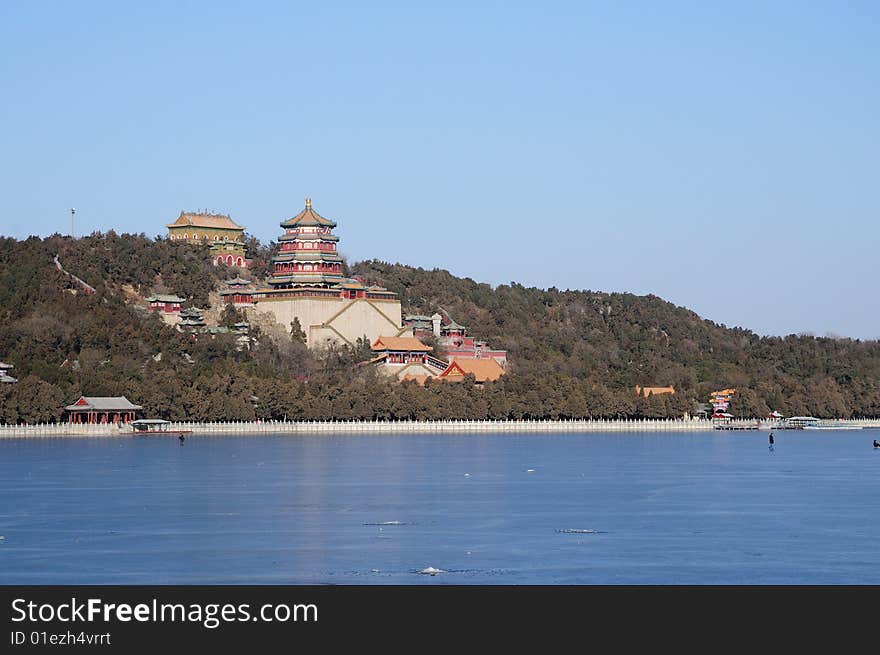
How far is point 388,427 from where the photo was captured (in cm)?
11175

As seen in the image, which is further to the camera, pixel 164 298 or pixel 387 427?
pixel 164 298

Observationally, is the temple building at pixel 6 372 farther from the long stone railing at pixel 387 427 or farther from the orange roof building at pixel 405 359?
the orange roof building at pixel 405 359

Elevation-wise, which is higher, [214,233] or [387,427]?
[214,233]

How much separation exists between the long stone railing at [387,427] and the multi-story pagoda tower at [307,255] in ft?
67.4

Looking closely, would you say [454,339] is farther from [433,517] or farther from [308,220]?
[433,517]

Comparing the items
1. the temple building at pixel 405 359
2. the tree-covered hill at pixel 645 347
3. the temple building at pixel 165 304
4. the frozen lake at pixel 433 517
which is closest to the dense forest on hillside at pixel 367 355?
the tree-covered hill at pixel 645 347

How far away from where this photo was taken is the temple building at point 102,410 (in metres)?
103

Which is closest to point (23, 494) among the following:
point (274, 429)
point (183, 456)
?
point (183, 456)

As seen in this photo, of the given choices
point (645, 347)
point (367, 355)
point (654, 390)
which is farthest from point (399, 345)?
point (645, 347)

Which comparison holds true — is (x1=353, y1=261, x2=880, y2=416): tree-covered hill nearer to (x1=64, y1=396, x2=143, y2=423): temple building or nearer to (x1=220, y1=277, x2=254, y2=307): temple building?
(x1=220, y1=277, x2=254, y2=307): temple building

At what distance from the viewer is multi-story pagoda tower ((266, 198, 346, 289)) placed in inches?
5128

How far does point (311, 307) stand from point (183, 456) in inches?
1882

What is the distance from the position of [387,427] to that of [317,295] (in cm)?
1846
